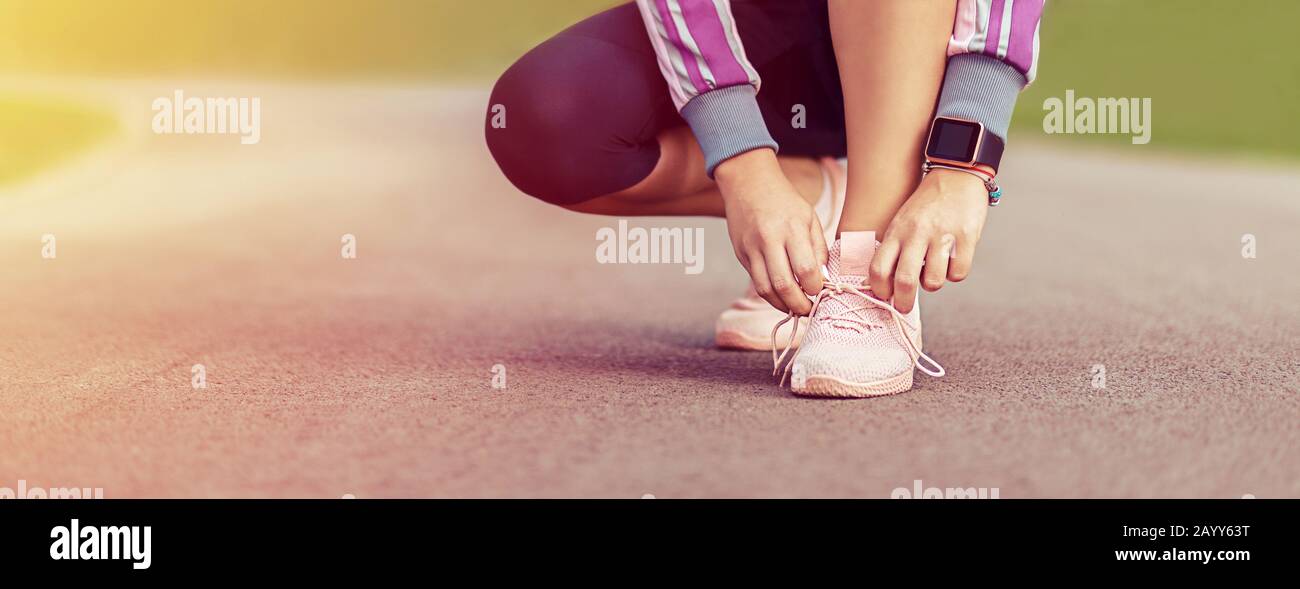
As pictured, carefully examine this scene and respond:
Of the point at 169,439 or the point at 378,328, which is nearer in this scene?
the point at 169,439

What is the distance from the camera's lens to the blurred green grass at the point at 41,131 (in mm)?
3469

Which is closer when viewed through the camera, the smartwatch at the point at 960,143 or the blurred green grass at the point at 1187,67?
the smartwatch at the point at 960,143

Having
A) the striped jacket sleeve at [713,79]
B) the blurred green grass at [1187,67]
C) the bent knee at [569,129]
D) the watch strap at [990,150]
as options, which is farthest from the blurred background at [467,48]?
the watch strap at [990,150]

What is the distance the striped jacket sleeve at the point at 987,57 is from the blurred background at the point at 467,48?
3885 millimetres

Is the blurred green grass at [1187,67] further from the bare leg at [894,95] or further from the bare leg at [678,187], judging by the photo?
the bare leg at [894,95]

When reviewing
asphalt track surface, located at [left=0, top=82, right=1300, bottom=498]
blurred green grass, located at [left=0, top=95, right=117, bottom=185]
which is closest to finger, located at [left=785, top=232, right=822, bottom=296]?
asphalt track surface, located at [left=0, top=82, right=1300, bottom=498]

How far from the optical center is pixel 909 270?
1.02m

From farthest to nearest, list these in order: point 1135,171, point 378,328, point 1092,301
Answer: point 1135,171, point 1092,301, point 378,328

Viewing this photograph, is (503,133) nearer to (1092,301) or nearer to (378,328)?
(378,328)
